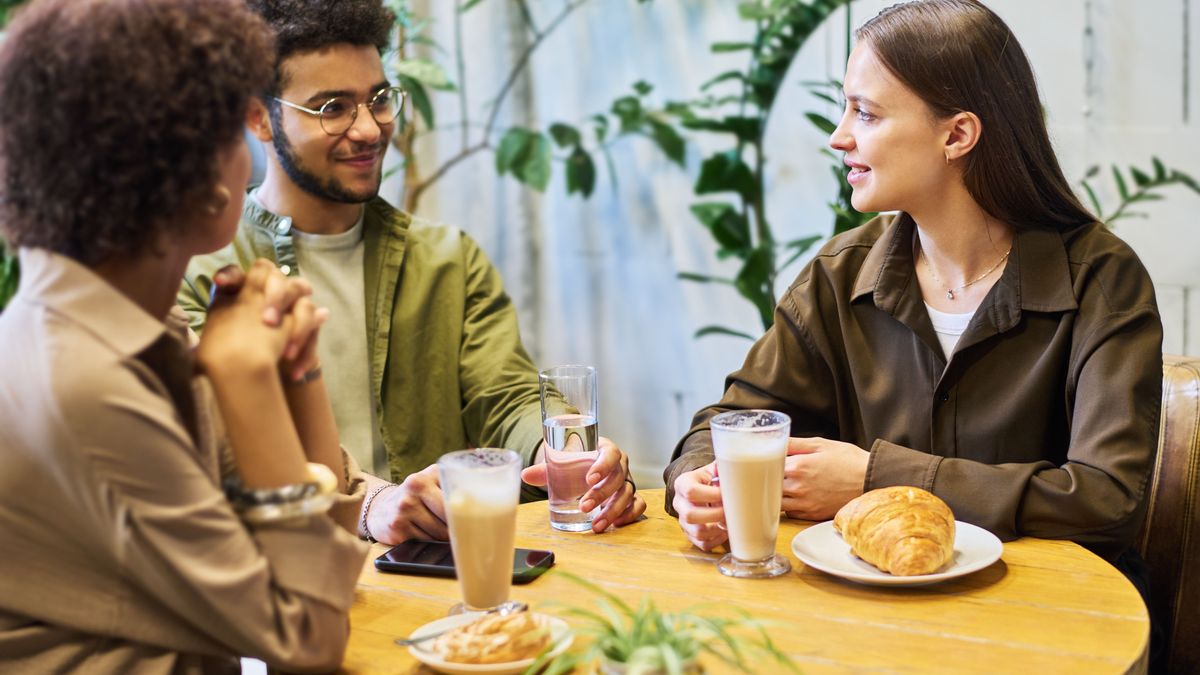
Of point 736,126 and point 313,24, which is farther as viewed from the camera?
point 736,126

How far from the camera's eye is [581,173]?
12.6ft

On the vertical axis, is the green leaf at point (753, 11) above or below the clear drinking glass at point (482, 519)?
above

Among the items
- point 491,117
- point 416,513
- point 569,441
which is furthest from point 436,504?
point 491,117

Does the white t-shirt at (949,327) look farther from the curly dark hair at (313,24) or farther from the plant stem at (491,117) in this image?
the plant stem at (491,117)

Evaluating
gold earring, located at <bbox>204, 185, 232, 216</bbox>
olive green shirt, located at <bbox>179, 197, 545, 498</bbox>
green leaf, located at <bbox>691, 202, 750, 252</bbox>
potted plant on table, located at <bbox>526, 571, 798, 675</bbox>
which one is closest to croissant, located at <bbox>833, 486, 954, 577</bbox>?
potted plant on table, located at <bbox>526, 571, 798, 675</bbox>

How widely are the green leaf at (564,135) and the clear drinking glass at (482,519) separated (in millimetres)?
2690

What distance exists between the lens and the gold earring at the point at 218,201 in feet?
Answer: 3.44

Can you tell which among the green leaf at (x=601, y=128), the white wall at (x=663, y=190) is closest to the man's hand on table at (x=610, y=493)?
the white wall at (x=663, y=190)

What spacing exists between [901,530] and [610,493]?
0.40m

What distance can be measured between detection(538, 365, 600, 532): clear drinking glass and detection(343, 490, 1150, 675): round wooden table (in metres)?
0.05

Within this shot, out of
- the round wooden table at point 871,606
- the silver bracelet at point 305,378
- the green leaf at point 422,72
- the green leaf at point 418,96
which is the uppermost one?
the green leaf at point 422,72

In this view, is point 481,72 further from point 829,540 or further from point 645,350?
point 829,540

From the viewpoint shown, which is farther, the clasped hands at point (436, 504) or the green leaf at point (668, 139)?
the green leaf at point (668, 139)

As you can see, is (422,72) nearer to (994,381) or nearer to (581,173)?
(581,173)
